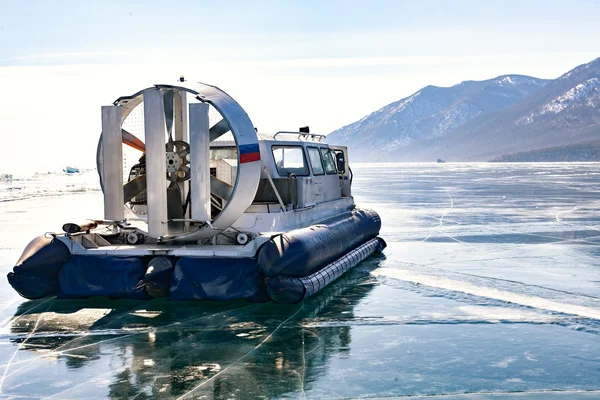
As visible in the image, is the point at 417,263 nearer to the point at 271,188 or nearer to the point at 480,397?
the point at 271,188

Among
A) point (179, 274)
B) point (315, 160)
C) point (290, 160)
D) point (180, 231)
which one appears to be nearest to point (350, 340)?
point (179, 274)

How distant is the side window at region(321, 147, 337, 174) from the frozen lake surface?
7.08 ft

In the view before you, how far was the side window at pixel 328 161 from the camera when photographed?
14.5 m

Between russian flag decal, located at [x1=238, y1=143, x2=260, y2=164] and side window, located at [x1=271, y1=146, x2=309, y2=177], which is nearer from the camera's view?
russian flag decal, located at [x1=238, y1=143, x2=260, y2=164]

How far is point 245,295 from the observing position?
32.0 feet

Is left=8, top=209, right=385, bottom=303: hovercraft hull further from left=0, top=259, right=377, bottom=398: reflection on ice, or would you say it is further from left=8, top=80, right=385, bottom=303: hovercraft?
left=0, top=259, right=377, bottom=398: reflection on ice

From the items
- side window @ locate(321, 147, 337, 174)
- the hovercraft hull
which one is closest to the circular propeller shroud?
the hovercraft hull

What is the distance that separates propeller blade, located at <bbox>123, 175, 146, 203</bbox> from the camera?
1115cm

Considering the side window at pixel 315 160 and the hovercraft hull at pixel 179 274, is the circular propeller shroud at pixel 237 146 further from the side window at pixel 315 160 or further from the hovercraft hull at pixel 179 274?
the side window at pixel 315 160

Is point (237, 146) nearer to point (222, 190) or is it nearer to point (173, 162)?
point (222, 190)

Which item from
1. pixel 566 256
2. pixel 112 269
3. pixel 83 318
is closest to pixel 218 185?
pixel 112 269

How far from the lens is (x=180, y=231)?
35.3ft

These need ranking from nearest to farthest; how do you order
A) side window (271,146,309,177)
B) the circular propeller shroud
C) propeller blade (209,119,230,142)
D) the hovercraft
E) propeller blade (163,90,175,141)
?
the hovercraft → the circular propeller shroud → propeller blade (209,119,230,142) → propeller blade (163,90,175,141) → side window (271,146,309,177)

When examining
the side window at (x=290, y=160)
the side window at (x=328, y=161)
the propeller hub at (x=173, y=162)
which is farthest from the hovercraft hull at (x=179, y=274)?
the side window at (x=328, y=161)
